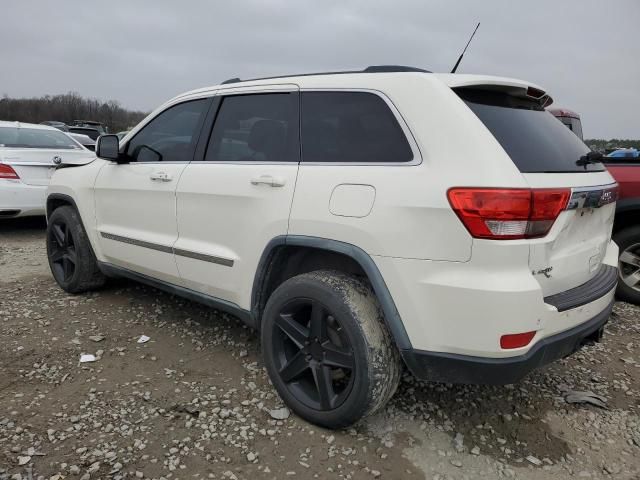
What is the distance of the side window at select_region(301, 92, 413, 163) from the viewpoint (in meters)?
2.30

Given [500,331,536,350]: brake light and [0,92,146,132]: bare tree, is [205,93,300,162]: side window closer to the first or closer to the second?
[500,331,536,350]: brake light

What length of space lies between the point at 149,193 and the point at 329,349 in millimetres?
1795

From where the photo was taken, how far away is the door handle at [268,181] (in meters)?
2.60

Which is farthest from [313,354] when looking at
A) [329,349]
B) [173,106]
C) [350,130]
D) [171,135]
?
[173,106]

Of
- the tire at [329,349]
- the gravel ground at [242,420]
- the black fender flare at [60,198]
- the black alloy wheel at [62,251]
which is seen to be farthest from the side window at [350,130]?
the black alloy wheel at [62,251]

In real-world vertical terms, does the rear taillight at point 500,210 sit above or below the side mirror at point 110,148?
below

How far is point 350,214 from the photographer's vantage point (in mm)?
2277

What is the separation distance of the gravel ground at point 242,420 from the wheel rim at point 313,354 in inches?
7.7

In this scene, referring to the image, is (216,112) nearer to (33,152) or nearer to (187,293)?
(187,293)

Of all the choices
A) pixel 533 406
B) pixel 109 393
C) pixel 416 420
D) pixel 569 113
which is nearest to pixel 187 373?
pixel 109 393

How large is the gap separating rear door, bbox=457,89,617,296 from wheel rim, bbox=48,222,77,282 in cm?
361

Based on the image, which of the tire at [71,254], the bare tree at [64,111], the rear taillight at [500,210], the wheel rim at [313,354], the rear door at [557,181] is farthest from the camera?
the bare tree at [64,111]

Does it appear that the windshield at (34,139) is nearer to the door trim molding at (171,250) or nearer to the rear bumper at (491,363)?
the door trim molding at (171,250)

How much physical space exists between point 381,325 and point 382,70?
4.09 ft
